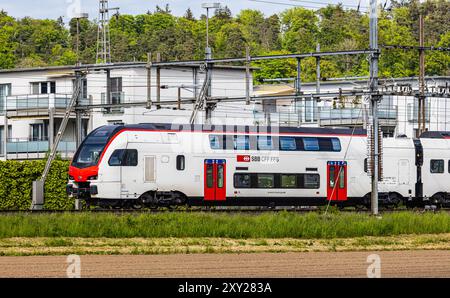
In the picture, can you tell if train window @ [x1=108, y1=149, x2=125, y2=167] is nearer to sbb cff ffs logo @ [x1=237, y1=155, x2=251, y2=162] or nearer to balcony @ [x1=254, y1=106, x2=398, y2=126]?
sbb cff ffs logo @ [x1=237, y1=155, x2=251, y2=162]

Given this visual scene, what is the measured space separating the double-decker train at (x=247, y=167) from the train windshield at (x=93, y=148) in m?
0.04

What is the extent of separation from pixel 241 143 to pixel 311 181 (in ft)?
13.4

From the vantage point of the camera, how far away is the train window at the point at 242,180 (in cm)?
5203

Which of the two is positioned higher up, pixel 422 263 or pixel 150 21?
pixel 150 21

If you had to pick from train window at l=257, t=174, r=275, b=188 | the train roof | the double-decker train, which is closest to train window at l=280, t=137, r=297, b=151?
the double-decker train

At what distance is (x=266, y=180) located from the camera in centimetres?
5275

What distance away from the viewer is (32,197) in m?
55.5

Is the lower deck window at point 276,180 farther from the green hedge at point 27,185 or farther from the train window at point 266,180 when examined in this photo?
the green hedge at point 27,185

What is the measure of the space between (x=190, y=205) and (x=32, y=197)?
8.73m

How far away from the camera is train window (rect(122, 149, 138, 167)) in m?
49.4

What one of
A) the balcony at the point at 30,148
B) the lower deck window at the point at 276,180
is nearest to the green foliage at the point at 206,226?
the lower deck window at the point at 276,180

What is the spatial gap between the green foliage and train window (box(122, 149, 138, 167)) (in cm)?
844
